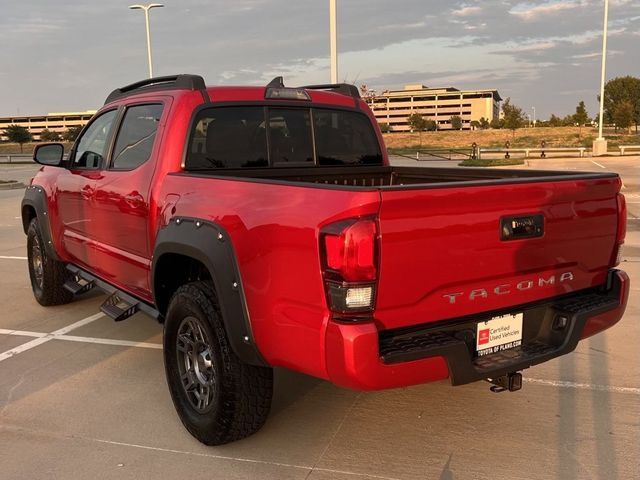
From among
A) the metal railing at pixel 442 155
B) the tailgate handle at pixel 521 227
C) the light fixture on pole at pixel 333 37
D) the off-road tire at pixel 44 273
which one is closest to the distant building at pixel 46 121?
the metal railing at pixel 442 155

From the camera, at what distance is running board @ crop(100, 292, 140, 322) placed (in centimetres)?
430

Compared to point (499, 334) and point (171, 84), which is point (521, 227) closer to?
point (499, 334)

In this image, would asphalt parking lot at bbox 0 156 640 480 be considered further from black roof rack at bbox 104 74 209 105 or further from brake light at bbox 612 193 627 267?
black roof rack at bbox 104 74 209 105

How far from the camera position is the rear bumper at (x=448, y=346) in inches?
98.7

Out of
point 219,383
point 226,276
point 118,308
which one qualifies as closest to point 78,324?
point 118,308

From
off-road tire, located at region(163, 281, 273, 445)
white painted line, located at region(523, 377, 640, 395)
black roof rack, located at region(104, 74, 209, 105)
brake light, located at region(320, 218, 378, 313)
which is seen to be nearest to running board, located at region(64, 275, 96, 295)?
black roof rack, located at region(104, 74, 209, 105)

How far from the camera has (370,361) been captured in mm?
2512

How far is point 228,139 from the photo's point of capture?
4098 millimetres

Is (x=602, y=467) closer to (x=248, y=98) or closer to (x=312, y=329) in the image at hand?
(x=312, y=329)

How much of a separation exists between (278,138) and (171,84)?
32.0 inches

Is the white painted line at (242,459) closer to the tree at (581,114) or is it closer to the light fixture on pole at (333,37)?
the light fixture on pole at (333,37)

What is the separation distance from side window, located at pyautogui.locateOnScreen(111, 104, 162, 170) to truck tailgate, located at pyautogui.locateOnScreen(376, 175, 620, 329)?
2162 millimetres

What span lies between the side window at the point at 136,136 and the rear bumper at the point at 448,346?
221 centimetres

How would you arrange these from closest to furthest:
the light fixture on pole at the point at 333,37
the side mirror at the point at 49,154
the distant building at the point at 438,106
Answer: the side mirror at the point at 49,154 < the light fixture on pole at the point at 333,37 < the distant building at the point at 438,106
